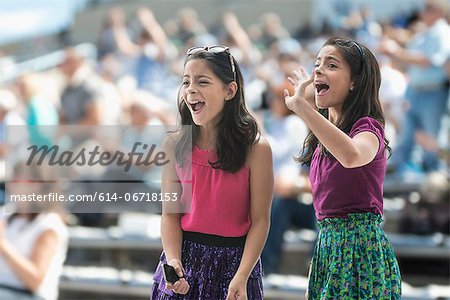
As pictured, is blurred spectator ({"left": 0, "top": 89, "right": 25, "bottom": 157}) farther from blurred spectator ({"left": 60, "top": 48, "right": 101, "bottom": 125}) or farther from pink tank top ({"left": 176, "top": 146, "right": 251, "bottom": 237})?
pink tank top ({"left": 176, "top": 146, "right": 251, "bottom": 237})

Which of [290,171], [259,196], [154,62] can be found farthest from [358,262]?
[154,62]

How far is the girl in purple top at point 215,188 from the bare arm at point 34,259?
1.49 m

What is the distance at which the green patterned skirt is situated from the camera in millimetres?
2223

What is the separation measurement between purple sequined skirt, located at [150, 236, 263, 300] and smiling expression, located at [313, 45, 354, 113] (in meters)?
0.50

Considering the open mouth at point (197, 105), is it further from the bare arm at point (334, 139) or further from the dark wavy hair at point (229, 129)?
the bare arm at point (334, 139)

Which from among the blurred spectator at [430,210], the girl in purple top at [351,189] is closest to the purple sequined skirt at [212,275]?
the girl in purple top at [351,189]

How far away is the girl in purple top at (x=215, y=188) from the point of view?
2.31 metres

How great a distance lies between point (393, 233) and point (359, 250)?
341cm

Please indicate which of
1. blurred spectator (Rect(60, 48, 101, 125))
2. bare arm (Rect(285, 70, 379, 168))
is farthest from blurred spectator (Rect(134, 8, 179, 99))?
bare arm (Rect(285, 70, 379, 168))

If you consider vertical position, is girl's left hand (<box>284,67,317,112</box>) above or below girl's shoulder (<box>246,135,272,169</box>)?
above

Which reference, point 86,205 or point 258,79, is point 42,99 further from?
point 86,205

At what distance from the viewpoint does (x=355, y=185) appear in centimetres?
225

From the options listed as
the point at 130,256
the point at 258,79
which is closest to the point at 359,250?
the point at 130,256

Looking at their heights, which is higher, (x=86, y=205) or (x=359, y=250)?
(x=86, y=205)
